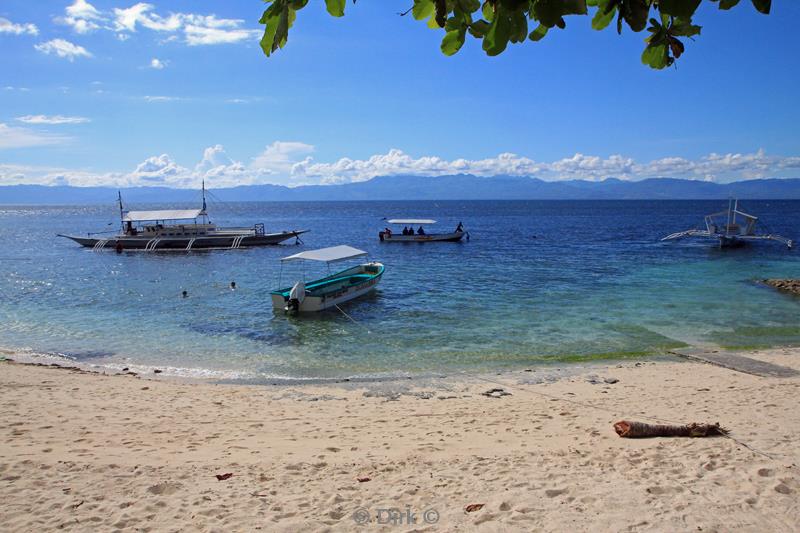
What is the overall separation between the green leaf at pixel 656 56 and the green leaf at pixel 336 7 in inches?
52.9

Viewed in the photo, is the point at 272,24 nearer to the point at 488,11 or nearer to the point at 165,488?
the point at 488,11

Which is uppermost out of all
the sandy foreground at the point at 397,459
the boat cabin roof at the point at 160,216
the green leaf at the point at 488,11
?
the green leaf at the point at 488,11

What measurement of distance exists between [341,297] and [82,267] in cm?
2820

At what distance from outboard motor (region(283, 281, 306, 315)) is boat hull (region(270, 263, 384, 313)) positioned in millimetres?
126

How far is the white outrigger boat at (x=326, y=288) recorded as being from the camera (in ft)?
77.2

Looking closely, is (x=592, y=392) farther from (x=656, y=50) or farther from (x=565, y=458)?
(x=656, y=50)

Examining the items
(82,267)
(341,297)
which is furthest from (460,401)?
(82,267)

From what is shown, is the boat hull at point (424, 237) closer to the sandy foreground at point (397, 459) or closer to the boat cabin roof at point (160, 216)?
the boat cabin roof at point (160, 216)

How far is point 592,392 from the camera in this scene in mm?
12492

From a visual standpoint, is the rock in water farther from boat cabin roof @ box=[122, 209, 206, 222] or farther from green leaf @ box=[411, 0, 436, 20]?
boat cabin roof @ box=[122, 209, 206, 222]

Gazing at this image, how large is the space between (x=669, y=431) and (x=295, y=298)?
57.0ft

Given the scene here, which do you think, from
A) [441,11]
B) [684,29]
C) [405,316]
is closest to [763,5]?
[684,29]

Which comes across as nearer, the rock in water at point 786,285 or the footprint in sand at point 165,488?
the footprint in sand at point 165,488

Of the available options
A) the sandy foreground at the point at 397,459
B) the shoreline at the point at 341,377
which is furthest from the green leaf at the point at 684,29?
the shoreline at the point at 341,377
